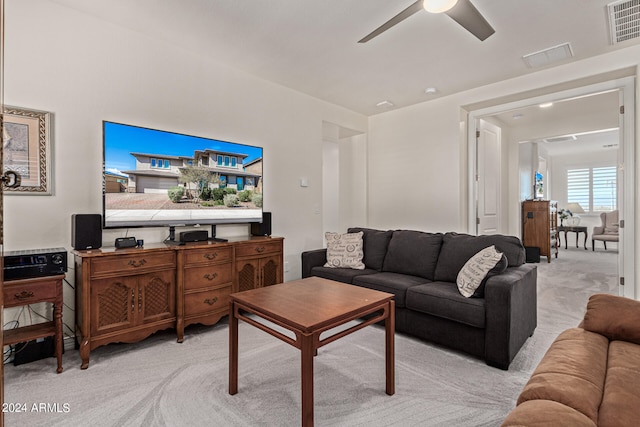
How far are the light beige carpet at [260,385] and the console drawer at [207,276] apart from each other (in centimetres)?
45

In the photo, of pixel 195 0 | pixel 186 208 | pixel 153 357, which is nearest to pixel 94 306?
pixel 153 357

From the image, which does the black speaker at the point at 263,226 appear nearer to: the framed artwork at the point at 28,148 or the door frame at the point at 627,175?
the framed artwork at the point at 28,148

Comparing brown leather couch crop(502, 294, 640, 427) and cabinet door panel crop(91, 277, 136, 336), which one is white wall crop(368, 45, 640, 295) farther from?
cabinet door panel crop(91, 277, 136, 336)

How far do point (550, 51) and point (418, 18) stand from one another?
1549 mm

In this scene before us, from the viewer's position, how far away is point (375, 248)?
11.7 feet

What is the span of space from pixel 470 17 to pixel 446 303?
206cm

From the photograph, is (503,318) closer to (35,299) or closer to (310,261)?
(310,261)

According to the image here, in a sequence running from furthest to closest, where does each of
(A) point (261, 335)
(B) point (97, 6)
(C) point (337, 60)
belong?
(C) point (337, 60)
(A) point (261, 335)
(B) point (97, 6)

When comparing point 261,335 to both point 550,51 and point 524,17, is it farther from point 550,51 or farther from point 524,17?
point 550,51

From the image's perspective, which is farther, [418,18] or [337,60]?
[337,60]

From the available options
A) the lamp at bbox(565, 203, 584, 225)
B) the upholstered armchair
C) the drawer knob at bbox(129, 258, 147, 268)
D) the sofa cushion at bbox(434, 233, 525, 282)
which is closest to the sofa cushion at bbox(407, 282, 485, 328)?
the sofa cushion at bbox(434, 233, 525, 282)

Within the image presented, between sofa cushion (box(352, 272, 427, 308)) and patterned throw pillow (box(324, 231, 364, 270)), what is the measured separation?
0.38 m

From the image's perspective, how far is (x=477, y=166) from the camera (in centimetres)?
443

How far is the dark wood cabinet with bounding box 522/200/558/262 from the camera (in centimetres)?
616
